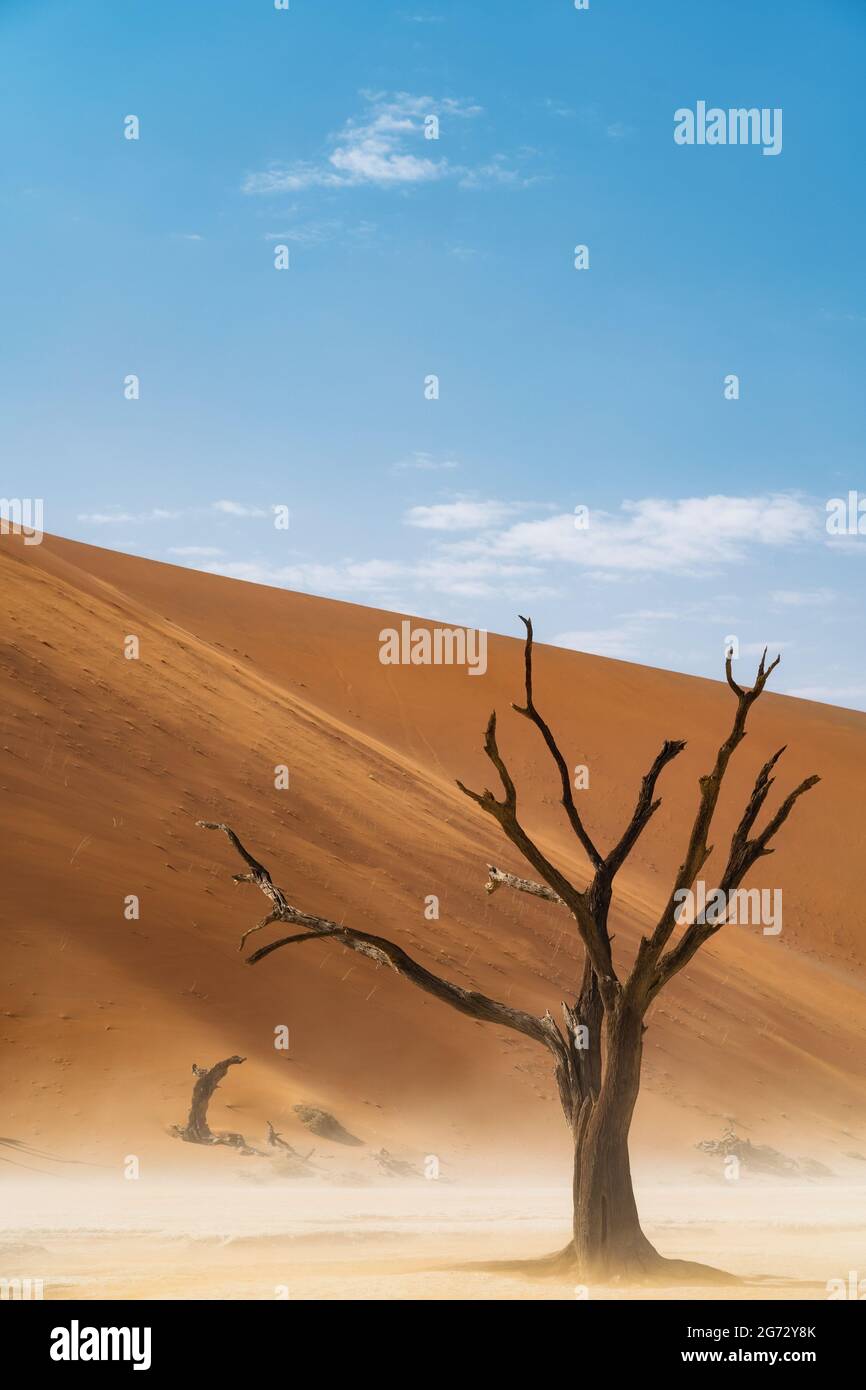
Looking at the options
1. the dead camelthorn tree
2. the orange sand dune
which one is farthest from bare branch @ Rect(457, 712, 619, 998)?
the orange sand dune

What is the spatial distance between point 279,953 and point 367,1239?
8.33 meters

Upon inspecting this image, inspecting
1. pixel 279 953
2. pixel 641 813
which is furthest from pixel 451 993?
pixel 279 953

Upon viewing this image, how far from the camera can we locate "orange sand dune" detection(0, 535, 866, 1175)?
1627 centimetres

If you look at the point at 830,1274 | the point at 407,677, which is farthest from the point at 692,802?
the point at 830,1274

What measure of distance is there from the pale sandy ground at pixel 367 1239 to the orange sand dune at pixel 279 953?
1340 mm

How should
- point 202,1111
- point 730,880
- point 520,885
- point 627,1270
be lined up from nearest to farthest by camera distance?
point 627,1270, point 730,880, point 520,885, point 202,1111

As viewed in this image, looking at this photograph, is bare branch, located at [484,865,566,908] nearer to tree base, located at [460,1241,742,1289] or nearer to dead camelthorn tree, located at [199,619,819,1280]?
dead camelthorn tree, located at [199,619,819,1280]

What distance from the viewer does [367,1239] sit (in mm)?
Answer: 11680

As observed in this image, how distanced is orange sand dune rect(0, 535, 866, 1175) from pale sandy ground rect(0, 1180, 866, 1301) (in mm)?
1340

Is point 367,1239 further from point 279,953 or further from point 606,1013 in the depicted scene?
point 279,953

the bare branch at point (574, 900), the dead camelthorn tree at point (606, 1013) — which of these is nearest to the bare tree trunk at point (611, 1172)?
the dead camelthorn tree at point (606, 1013)

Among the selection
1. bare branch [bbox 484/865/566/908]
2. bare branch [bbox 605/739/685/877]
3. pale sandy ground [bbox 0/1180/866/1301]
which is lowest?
pale sandy ground [bbox 0/1180/866/1301]

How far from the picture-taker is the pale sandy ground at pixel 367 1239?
8734 mm

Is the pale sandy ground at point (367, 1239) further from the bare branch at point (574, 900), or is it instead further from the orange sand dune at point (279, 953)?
the bare branch at point (574, 900)
